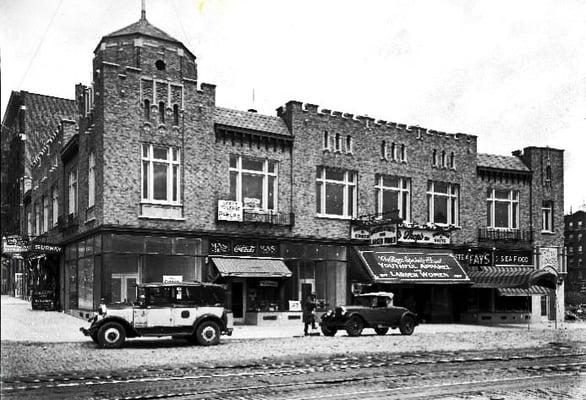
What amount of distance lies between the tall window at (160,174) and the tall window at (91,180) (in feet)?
7.60

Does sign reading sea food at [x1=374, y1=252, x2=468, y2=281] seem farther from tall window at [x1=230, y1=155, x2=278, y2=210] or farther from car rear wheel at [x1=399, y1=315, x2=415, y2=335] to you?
tall window at [x1=230, y1=155, x2=278, y2=210]

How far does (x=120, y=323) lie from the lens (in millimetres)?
18281

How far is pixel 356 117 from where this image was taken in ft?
102

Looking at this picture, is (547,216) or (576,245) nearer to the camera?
(547,216)

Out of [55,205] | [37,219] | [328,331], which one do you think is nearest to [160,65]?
[328,331]

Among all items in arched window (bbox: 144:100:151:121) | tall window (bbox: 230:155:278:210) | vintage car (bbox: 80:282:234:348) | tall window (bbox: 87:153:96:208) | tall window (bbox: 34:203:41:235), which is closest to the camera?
vintage car (bbox: 80:282:234:348)

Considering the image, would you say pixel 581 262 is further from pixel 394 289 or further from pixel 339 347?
pixel 339 347

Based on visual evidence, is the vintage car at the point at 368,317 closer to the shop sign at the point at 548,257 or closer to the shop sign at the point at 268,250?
the shop sign at the point at 268,250

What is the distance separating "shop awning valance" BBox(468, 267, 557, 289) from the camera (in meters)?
30.6

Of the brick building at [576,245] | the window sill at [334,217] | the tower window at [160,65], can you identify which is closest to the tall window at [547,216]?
the brick building at [576,245]

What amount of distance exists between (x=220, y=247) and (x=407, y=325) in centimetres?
798

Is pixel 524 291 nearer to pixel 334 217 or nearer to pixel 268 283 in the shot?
pixel 334 217

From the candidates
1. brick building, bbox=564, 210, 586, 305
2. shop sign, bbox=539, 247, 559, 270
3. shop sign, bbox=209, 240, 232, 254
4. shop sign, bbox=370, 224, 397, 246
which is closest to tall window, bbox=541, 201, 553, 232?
shop sign, bbox=539, 247, 559, 270

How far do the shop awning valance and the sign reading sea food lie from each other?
0.90 metres
